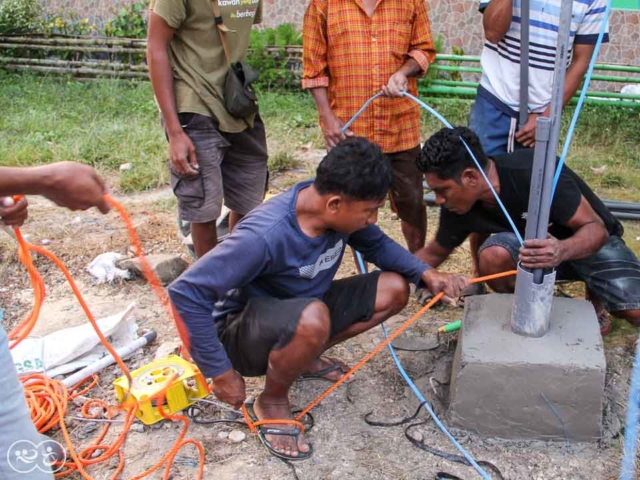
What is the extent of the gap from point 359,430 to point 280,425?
1.07ft

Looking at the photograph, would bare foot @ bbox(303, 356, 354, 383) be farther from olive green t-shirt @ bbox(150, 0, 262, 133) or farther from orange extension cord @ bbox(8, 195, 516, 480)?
olive green t-shirt @ bbox(150, 0, 262, 133)

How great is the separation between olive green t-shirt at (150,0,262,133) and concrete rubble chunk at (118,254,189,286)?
996 mm

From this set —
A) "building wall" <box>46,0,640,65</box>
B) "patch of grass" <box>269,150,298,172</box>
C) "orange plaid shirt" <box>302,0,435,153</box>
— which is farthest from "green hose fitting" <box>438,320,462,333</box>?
"building wall" <box>46,0,640,65</box>

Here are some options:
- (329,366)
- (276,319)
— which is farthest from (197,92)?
(329,366)

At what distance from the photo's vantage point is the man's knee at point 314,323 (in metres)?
2.48

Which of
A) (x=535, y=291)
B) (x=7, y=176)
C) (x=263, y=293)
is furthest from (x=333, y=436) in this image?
(x=7, y=176)

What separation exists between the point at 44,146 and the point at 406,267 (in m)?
4.38

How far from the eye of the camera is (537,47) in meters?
3.29

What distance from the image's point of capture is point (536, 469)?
2539 millimetres

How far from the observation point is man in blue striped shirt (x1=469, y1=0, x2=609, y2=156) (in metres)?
3.22

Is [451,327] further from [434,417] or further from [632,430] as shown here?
[632,430]

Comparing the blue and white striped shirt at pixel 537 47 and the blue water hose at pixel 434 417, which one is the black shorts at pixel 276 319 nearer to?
the blue water hose at pixel 434 417

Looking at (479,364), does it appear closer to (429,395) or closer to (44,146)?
(429,395)

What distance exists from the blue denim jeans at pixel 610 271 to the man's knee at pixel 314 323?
104 cm
